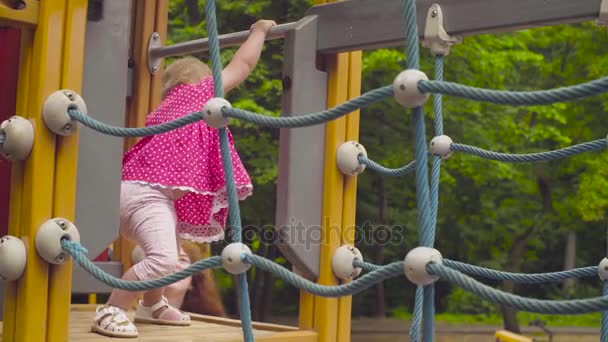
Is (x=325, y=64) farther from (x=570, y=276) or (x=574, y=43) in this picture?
(x=574, y=43)

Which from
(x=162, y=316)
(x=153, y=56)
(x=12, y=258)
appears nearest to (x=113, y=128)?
(x=12, y=258)

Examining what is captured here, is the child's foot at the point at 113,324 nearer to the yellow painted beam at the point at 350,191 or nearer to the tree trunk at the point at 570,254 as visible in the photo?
the yellow painted beam at the point at 350,191

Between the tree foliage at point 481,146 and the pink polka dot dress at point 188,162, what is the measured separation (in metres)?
4.78

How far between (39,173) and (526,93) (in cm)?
99

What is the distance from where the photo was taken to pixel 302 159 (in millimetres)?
2209

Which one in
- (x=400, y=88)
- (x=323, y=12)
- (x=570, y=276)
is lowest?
(x=570, y=276)

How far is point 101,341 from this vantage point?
2.05 metres

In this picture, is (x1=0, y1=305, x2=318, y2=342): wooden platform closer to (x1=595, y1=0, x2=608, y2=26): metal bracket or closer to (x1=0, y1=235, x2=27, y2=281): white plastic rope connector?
(x1=0, y1=235, x2=27, y2=281): white plastic rope connector

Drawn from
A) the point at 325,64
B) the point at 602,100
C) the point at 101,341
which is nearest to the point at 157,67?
the point at 325,64

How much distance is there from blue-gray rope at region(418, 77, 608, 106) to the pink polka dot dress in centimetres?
109

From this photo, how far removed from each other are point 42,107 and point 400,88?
2.60ft

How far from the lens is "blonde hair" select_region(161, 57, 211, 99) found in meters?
2.58

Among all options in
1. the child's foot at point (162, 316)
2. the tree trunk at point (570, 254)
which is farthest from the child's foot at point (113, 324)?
the tree trunk at point (570, 254)

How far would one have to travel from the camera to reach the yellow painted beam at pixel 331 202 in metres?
2.22
